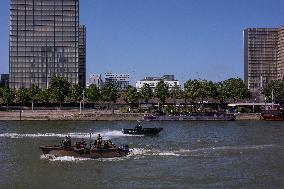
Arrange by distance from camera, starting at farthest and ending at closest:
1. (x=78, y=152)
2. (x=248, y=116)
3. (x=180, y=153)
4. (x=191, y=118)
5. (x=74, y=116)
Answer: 1. (x=248, y=116)
2. (x=74, y=116)
3. (x=191, y=118)
4. (x=180, y=153)
5. (x=78, y=152)

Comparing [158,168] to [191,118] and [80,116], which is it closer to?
[191,118]

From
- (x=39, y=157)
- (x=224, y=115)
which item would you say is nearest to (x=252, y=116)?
(x=224, y=115)

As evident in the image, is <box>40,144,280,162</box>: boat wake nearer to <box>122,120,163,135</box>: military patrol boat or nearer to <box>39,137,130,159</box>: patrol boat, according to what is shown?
<box>39,137,130,159</box>: patrol boat

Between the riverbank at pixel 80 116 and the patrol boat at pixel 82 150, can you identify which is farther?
the riverbank at pixel 80 116

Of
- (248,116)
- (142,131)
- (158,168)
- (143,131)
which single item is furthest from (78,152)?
(248,116)

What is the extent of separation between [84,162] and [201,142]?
2950cm

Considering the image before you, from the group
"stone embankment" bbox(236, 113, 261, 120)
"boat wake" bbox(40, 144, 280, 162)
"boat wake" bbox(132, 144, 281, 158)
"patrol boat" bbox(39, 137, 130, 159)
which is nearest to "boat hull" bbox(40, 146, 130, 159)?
"patrol boat" bbox(39, 137, 130, 159)

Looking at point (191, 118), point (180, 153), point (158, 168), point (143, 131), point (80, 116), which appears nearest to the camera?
point (158, 168)

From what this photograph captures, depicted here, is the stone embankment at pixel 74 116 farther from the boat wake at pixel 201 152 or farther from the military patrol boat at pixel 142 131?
the boat wake at pixel 201 152

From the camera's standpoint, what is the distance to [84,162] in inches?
2352

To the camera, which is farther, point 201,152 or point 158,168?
point 201,152

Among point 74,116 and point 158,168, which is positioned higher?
point 74,116

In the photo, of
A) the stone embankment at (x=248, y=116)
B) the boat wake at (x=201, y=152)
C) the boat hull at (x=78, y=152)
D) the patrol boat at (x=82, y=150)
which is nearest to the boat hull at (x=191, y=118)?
the stone embankment at (x=248, y=116)

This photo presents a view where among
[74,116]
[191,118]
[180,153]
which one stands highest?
[74,116]
